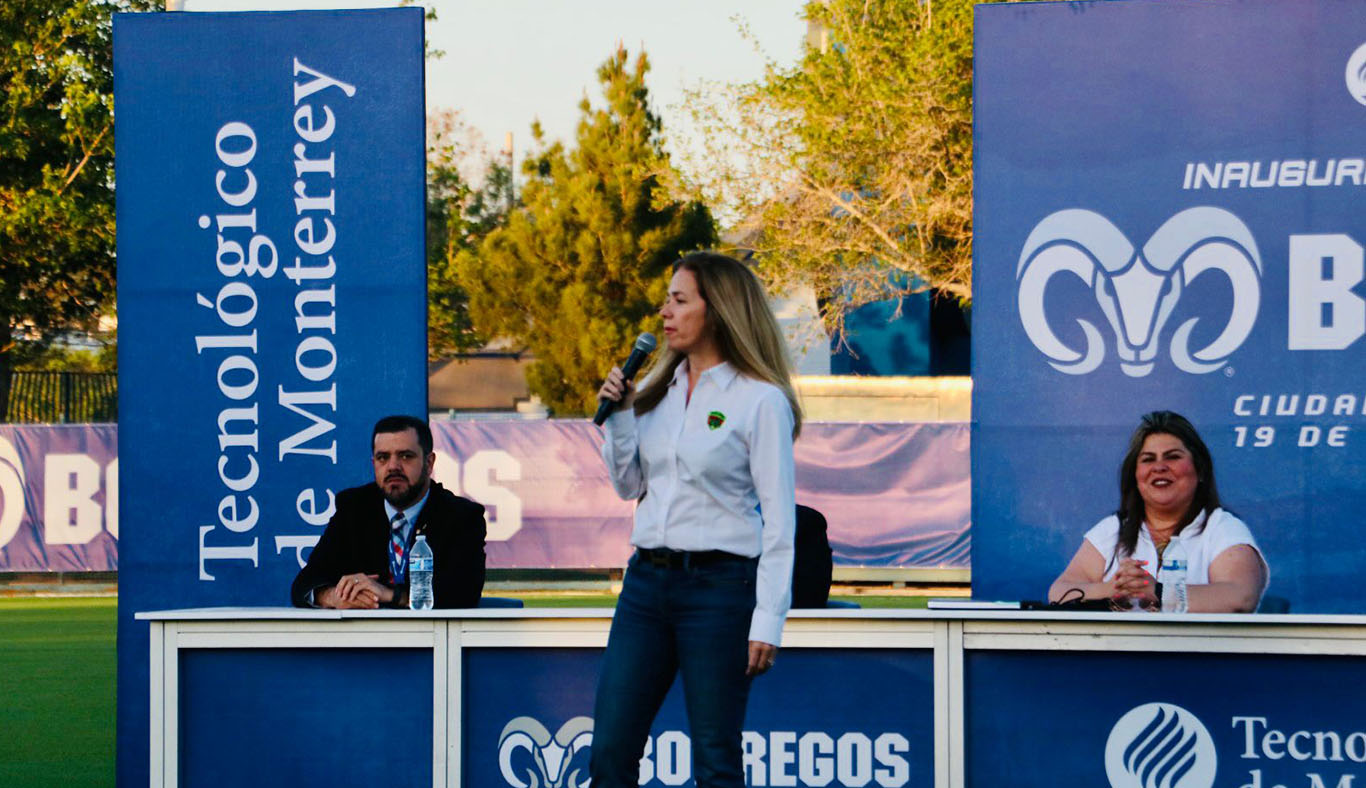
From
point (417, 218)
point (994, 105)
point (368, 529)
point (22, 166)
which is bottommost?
point (368, 529)

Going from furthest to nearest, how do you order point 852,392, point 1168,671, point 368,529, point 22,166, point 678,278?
point 22,166 < point 852,392 < point 368,529 < point 1168,671 < point 678,278

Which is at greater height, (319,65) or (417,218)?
(319,65)

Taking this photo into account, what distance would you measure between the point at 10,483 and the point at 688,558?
16120 millimetres

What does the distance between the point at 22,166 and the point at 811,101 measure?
1151 centimetres

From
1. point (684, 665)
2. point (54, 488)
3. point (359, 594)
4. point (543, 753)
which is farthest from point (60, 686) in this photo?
point (684, 665)

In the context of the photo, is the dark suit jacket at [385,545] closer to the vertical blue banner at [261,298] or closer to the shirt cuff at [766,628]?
the vertical blue banner at [261,298]

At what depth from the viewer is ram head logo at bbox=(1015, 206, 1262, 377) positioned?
7484mm

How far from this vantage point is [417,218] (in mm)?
7469

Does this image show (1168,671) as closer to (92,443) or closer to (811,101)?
(92,443)

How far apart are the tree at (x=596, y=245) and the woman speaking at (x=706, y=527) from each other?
90.4 feet

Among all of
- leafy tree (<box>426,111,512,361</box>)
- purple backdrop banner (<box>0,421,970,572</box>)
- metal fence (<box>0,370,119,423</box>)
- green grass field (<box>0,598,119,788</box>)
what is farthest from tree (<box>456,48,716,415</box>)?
green grass field (<box>0,598,119,788</box>)

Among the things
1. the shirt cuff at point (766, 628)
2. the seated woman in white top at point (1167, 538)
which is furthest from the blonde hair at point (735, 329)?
the seated woman in white top at point (1167, 538)

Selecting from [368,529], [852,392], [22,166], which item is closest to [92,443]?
[22,166]

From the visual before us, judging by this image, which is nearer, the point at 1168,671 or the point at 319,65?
the point at 1168,671
